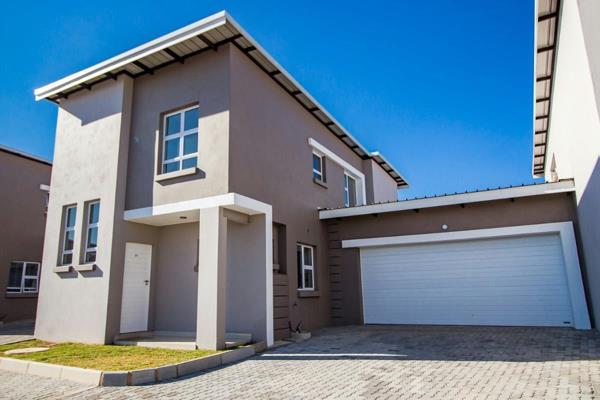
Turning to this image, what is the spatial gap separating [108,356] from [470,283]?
9.14m

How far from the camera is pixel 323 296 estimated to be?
12602 mm

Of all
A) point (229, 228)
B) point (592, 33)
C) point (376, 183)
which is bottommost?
point (229, 228)

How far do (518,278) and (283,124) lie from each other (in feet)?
25.1

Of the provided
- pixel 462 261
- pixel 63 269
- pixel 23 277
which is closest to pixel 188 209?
pixel 63 269

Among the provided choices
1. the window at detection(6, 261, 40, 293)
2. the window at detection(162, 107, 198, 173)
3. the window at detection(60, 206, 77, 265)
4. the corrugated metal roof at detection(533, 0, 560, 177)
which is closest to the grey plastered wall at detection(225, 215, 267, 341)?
the window at detection(162, 107, 198, 173)

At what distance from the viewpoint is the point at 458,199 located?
1143cm

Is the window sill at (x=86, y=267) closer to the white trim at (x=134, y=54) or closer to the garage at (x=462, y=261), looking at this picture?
the white trim at (x=134, y=54)

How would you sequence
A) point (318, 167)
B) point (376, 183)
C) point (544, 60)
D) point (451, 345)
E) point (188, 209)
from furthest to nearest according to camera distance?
point (376, 183)
point (318, 167)
point (544, 60)
point (188, 209)
point (451, 345)

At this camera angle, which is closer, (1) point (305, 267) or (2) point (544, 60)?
(2) point (544, 60)

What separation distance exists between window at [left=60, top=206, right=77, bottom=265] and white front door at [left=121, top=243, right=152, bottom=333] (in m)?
1.77

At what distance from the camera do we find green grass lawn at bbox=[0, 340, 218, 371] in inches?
267

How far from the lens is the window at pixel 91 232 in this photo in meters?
10.3

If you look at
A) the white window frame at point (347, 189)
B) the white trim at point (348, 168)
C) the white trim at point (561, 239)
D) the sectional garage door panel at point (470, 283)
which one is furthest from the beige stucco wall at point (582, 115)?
the white window frame at point (347, 189)

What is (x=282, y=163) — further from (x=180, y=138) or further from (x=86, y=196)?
(x=86, y=196)
